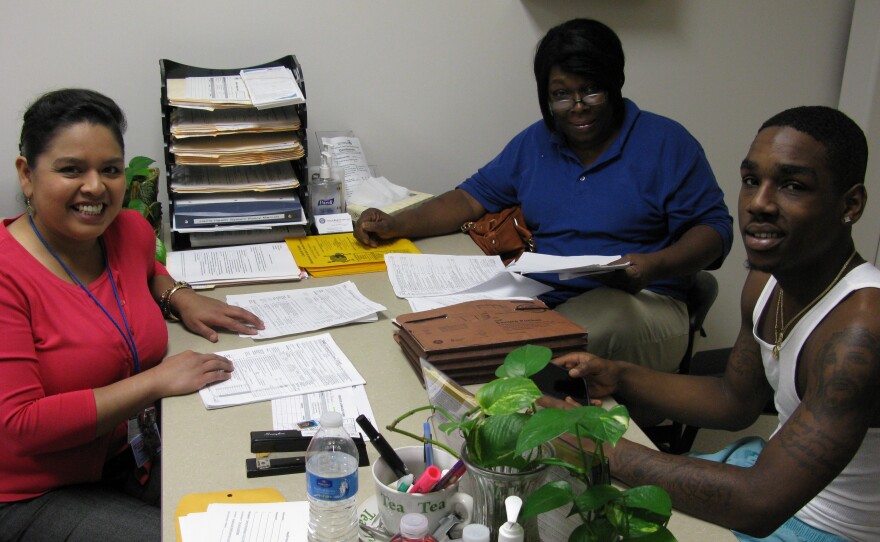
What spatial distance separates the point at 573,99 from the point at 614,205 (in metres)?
0.32

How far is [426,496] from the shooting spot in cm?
96

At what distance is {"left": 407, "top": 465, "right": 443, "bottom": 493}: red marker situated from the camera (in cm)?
97

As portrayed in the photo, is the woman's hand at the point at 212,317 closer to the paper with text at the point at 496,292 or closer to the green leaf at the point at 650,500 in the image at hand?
the paper with text at the point at 496,292

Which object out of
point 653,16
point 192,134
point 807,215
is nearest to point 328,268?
point 192,134

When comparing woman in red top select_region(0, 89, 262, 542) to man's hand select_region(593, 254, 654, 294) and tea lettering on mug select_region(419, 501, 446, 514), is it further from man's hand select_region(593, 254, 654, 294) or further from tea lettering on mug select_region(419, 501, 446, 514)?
man's hand select_region(593, 254, 654, 294)

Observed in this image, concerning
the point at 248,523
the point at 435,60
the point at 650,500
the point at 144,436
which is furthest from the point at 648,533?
the point at 435,60

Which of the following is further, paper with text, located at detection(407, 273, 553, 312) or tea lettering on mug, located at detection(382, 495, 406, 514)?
paper with text, located at detection(407, 273, 553, 312)

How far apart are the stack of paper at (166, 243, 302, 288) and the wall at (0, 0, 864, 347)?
0.54 metres

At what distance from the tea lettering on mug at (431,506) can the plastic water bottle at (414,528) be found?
1.8 inches

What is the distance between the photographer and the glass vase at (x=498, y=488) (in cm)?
91

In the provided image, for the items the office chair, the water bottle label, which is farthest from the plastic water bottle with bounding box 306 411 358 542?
the office chair

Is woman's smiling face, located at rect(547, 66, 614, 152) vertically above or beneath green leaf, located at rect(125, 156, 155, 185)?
above

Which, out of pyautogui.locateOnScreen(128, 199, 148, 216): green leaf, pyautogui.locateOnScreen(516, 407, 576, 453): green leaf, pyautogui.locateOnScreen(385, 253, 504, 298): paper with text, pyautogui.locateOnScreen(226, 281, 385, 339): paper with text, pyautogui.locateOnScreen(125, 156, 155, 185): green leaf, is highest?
pyautogui.locateOnScreen(125, 156, 155, 185): green leaf

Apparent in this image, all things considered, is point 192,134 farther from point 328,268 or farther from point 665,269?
point 665,269
